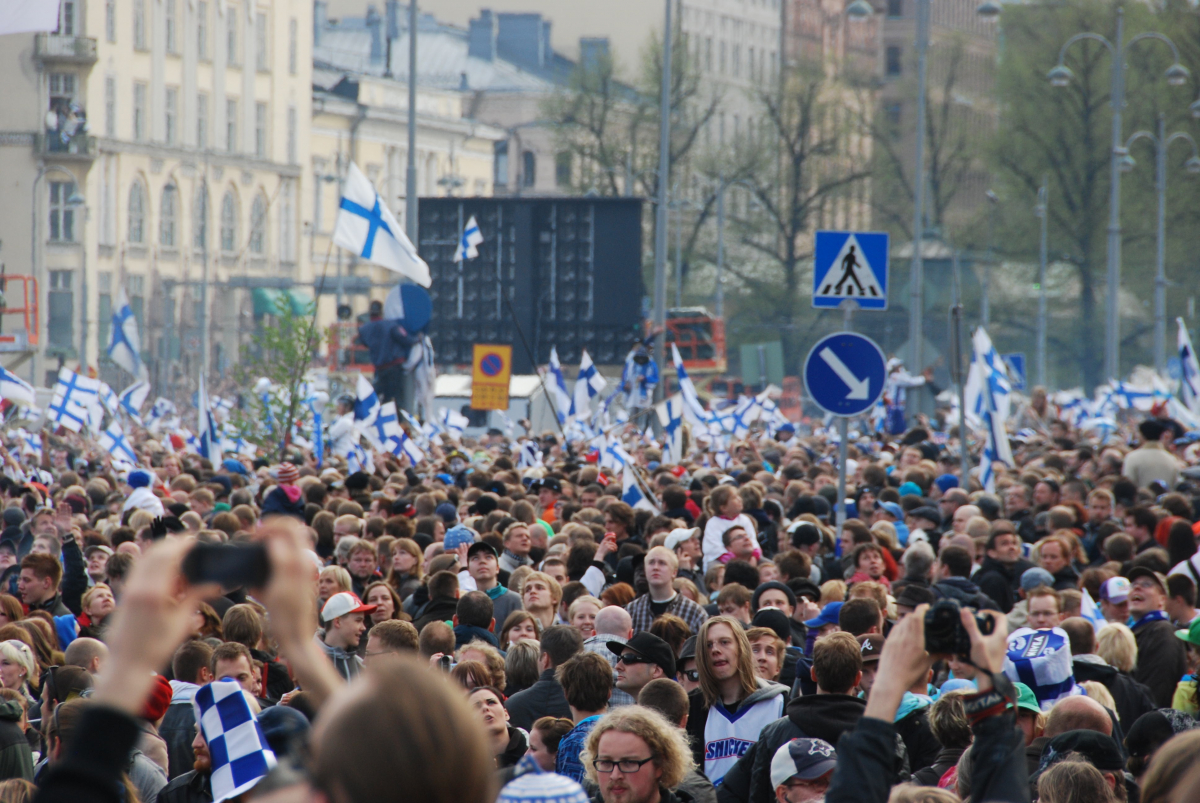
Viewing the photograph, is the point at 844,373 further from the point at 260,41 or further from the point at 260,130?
the point at 260,41

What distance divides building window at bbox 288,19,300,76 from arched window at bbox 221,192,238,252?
790 cm

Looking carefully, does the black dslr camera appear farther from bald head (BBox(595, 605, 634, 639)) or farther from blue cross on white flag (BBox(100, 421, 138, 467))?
blue cross on white flag (BBox(100, 421, 138, 467))

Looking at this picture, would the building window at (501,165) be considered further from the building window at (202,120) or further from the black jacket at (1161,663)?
the black jacket at (1161,663)

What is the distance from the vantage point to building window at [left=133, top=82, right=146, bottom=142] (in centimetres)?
6775

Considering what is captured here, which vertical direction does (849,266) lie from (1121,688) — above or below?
above

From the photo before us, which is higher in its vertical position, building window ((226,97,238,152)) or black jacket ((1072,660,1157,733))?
building window ((226,97,238,152))

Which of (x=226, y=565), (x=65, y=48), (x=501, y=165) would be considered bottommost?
(x=226, y=565)

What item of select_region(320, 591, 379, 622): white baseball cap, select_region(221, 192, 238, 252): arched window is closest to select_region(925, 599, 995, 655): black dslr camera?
select_region(320, 591, 379, 622): white baseball cap

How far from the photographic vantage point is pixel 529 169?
95.4 meters

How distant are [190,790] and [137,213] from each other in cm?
6472

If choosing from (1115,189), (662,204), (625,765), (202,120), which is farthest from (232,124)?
(625,765)

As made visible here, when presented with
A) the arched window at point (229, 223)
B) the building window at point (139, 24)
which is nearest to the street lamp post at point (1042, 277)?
the arched window at point (229, 223)

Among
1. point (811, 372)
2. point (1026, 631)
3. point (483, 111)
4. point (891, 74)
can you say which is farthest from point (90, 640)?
point (891, 74)

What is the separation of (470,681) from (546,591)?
2.52 metres
